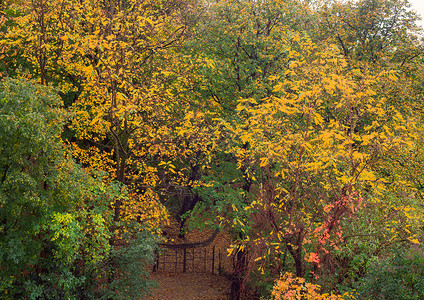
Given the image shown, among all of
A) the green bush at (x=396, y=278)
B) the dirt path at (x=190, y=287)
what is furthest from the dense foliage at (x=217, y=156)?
the dirt path at (x=190, y=287)

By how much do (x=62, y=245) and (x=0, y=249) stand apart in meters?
1.26

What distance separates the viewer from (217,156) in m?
18.1

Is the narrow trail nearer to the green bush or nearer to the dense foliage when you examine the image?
the dense foliage

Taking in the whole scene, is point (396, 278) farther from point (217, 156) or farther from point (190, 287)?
point (190, 287)

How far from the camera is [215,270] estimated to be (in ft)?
74.5

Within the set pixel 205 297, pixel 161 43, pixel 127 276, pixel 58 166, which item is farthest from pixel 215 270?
pixel 58 166

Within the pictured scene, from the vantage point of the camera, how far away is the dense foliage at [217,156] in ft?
27.2

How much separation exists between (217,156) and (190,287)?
7.83 meters

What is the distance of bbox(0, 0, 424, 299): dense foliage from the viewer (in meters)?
8.30

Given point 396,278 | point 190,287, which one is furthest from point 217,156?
point 396,278

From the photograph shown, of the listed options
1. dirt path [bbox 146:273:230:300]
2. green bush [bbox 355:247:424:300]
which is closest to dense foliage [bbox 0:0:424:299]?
green bush [bbox 355:247:424:300]

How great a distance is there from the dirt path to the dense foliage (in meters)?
2.85

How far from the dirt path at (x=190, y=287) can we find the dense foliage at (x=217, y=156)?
9.35 feet

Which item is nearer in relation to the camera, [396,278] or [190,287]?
[396,278]
